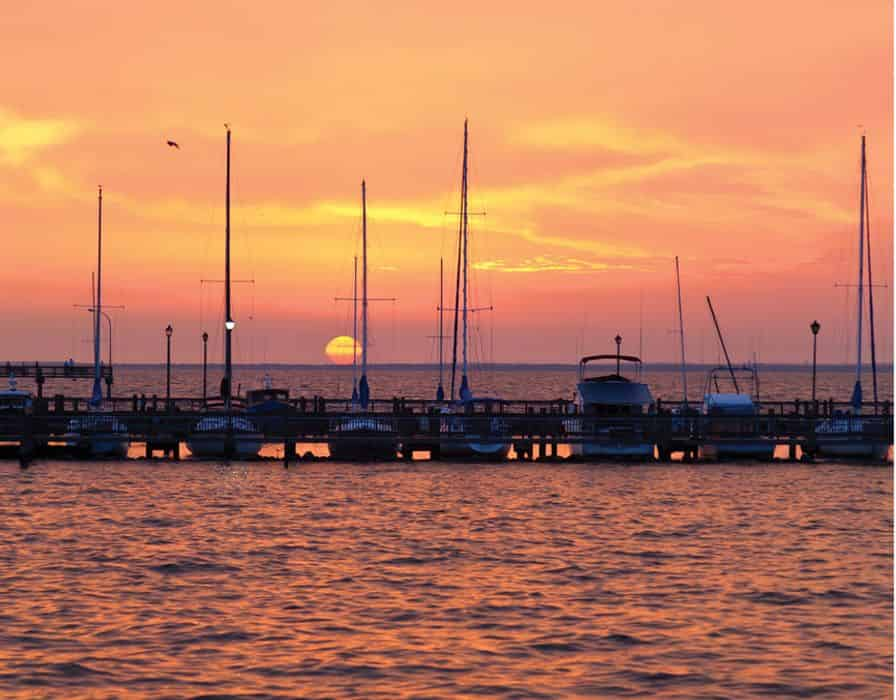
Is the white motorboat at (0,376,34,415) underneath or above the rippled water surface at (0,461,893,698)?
above

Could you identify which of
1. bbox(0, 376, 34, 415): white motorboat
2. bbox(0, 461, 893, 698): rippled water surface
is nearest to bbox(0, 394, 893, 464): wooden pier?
bbox(0, 376, 34, 415): white motorboat

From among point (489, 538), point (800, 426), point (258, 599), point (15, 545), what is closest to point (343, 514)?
point (489, 538)

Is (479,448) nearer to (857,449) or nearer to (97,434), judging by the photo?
(857,449)

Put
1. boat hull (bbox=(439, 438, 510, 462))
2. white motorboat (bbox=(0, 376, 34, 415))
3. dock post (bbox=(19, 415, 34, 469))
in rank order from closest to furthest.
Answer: dock post (bbox=(19, 415, 34, 469)) → boat hull (bbox=(439, 438, 510, 462)) → white motorboat (bbox=(0, 376, 34, 415))

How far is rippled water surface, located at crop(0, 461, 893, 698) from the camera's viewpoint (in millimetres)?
17703

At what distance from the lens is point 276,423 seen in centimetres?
5047

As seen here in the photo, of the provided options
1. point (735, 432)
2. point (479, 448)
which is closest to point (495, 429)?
point (479, 448)

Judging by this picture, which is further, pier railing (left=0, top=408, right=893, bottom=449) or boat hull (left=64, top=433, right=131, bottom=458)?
boat hull (left=64, top=433, right=131, bottom=458)

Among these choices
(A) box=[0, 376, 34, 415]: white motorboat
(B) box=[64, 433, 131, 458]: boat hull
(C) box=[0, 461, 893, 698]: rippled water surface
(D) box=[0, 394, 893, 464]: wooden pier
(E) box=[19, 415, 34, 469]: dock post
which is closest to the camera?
(C) box=[0, 461, 893, 698]: rippled water surface

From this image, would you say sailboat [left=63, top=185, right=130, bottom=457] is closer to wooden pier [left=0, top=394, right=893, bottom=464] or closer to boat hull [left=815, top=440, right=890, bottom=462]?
wooden pier [left=0, top=394, right=893, bottom=464]

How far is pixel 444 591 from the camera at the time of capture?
23.6m

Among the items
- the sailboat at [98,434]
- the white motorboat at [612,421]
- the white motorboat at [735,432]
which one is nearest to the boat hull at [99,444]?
the sailboat at [98,434]

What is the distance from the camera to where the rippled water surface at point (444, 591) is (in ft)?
58.1

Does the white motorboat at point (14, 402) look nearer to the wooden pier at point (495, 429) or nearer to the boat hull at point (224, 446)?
the wooden pier at point (495, 429)
